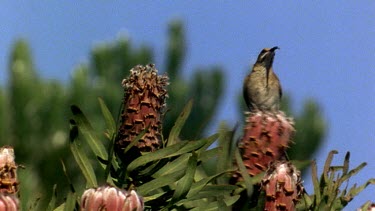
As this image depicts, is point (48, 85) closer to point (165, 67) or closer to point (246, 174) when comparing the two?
point (165, 67)

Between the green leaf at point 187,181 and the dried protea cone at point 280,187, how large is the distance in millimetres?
102

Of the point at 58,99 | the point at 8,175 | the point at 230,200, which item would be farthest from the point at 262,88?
the point at 58,99

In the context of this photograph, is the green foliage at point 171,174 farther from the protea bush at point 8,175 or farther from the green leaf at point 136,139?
the protea bush at point 8,175

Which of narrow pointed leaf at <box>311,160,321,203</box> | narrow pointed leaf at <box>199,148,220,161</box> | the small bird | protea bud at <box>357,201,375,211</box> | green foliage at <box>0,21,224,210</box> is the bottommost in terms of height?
green foliage at <box>0,21,224,210</box>

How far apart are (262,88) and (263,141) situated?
0.52m

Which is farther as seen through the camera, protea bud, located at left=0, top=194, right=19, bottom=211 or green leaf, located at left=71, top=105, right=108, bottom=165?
green leaf, located at left=71, top=105, right=108, bottom=165

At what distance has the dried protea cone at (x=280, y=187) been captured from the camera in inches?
54.2

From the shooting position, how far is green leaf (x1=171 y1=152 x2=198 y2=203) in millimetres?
1402

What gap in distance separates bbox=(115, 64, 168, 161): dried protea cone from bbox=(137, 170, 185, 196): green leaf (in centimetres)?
10

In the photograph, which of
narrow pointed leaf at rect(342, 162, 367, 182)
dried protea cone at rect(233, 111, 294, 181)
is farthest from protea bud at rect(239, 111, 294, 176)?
narrow pointed leaf at rect(342, 162, 367, 182)

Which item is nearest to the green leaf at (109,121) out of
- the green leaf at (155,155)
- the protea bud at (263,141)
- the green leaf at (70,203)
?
the green leaf at (155,155)

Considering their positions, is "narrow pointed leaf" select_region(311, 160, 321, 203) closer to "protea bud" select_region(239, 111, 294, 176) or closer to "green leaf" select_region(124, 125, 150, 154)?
"protea bud" select_region(239, 111, 294, 176)

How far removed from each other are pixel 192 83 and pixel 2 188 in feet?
32.1

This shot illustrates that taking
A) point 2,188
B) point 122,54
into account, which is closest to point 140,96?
point 2,188
